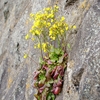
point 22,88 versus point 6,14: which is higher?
point 6,14

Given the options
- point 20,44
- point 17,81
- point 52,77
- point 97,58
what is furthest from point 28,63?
point 97,58


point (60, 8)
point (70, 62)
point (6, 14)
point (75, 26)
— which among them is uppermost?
point (6, 14)

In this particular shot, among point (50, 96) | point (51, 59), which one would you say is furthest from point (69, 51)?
point (50, 96)

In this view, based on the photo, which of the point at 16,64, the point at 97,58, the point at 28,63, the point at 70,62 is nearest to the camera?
the point at 97,58

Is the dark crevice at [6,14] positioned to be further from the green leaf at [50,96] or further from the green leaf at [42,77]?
the green leaf at [50,96]

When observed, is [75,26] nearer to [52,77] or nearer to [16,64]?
[52,77]

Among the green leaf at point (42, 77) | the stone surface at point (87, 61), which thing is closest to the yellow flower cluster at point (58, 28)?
the stone surface at point (87, 61)

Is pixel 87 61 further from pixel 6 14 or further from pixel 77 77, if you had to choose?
pixel 6 14

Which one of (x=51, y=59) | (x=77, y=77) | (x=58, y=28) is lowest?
(x=77, y=77)
